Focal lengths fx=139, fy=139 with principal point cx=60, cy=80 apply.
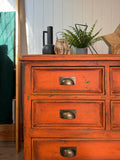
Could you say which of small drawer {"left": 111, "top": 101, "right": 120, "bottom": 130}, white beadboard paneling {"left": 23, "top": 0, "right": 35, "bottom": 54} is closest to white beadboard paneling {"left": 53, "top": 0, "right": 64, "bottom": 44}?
white beadboard paneling {"left": 23, "top": 0, "right": 35, "bottom": 54}

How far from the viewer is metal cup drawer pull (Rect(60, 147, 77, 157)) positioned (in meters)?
0.90

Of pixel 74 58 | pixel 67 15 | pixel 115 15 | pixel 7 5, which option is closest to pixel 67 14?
pixel 67 15

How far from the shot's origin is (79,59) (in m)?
0.89

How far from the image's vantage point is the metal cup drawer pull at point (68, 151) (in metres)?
0.90

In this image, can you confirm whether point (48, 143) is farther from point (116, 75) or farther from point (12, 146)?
point (12, 146)

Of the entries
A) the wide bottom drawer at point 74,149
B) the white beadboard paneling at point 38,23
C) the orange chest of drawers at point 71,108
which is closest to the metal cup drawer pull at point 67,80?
the orange chest of drawers at point 71,108

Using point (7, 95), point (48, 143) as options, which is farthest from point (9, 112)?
point (48, 143)

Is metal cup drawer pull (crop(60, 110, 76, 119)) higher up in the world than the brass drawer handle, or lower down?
lower down

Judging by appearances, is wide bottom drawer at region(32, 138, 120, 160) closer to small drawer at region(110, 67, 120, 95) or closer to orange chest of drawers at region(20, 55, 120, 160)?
orange chest of drawers at region(20, 55, 120, 160)

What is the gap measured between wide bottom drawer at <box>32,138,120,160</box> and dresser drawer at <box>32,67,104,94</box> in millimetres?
326

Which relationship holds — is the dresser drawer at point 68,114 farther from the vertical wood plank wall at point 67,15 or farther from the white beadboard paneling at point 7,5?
the white beadboard paneling at point 7,5

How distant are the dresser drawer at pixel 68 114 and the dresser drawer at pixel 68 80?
0.08 meters

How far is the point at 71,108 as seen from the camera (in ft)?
3.00

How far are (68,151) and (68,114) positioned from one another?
0.24m
